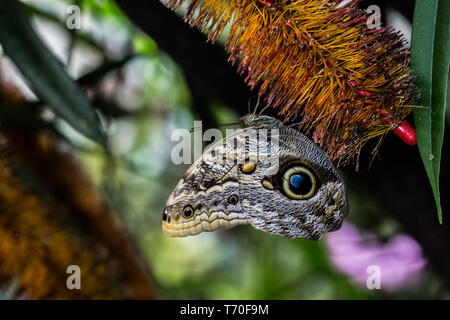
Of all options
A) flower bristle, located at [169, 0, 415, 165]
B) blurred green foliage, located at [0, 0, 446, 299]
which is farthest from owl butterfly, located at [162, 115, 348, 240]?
blurred green foliage, located at [0, 0, 446, 299]

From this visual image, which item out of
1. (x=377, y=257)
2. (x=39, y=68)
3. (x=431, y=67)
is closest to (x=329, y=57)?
(x=431, y=67)

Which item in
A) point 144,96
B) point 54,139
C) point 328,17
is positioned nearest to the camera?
point 328,17

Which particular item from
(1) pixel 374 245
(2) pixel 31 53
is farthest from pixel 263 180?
(1) pixel 374 245

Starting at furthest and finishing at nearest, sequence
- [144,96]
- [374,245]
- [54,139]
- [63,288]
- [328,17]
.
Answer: [144,96] → [374,245] → [54,139] → [63,288] → [328,17]

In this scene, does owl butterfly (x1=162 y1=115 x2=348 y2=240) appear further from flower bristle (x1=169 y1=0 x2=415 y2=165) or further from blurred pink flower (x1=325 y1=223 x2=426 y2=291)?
blurred pink flower (x1=325 y1=223 x2=426 y2=291)
